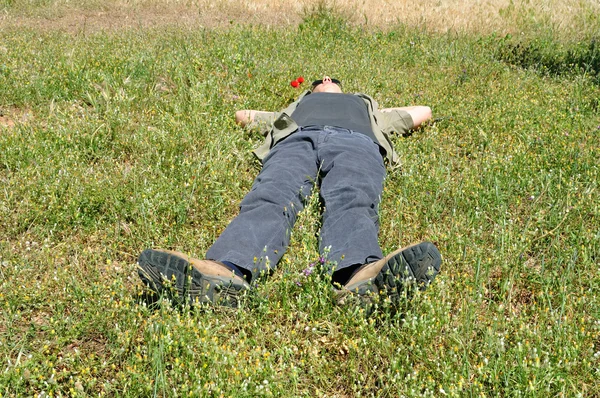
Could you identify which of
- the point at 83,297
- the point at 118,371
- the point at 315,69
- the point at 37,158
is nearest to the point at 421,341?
the point at 118,371

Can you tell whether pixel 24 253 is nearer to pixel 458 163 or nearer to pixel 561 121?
pixel 458 163

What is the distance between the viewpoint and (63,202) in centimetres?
431

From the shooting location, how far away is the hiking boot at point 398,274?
2.96 metres

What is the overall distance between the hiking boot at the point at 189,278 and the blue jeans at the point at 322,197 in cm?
17

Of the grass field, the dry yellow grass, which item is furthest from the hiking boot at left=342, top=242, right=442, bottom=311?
the dry yellow grass

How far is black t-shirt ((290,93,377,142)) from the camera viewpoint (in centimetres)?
496

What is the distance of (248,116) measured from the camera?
582 cm

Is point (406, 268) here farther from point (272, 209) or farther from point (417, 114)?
point (417, 114)

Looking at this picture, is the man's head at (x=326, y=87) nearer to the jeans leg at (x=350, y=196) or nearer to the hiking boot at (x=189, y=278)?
the jeans leg at (x=350, y=196)

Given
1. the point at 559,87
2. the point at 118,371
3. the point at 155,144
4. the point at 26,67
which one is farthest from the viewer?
the point at 559,87

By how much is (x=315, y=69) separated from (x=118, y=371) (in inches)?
222

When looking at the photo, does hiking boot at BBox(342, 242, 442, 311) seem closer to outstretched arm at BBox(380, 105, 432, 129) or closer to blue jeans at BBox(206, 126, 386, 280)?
blue jeans at BBox(206, 126, 386, 280)

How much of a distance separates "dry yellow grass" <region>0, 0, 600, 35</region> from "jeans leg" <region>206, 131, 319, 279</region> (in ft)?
19.3

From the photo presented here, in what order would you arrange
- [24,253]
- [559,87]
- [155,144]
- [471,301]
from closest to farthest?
[471,301] < [24,253] < [155,144] < [559,87]
